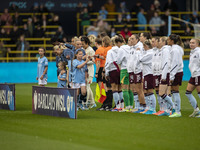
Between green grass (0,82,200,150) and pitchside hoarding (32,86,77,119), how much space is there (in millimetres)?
228

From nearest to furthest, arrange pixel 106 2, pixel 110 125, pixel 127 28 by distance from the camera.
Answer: pixel 110 125
pixel 127 28
pixel 106 2

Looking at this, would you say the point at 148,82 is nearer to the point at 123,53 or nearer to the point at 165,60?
the point at 165,60

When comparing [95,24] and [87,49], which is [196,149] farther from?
[95,24]

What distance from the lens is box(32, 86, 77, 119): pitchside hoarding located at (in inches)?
455

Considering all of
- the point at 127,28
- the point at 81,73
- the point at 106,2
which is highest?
the point at 106,2

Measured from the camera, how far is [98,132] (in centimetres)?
981

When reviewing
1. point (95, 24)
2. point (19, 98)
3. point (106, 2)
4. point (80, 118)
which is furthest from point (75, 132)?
point (106, 2)

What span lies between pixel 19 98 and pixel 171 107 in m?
7.12

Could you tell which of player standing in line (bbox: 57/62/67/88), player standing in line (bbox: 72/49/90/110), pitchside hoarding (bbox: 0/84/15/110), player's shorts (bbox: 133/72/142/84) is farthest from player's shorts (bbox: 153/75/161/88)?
pitchside hoarding (bbox: 0/84/15/110)

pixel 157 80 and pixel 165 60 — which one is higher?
pixel 165 60

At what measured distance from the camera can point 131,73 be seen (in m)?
13.2

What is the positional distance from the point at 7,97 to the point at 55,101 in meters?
2.50

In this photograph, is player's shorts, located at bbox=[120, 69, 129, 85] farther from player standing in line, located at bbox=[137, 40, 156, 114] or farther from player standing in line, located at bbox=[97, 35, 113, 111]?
player standing in line, located at bbox=[97, 35, 113, 111]

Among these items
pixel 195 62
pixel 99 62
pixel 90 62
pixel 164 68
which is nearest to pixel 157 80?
pixel 164 68
